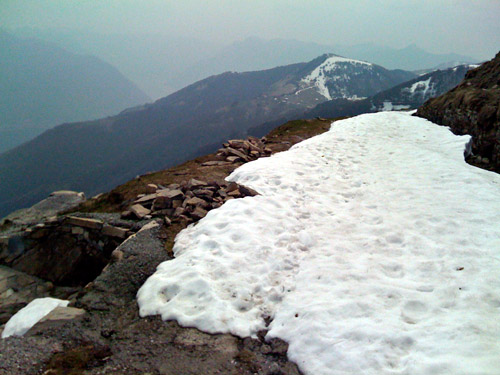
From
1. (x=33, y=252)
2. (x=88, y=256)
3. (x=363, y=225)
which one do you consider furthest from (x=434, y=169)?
(x=33, y=252)

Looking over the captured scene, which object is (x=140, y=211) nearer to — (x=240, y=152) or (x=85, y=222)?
(x=85, y=222)

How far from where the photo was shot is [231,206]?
10242 millimetres

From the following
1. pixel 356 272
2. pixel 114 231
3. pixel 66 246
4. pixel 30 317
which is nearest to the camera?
pixel 356 272

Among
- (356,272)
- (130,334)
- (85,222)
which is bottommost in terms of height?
(85,222)

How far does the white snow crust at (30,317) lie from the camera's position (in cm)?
629

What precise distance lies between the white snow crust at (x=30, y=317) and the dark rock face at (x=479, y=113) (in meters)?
19.0

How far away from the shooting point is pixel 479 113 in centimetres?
1609

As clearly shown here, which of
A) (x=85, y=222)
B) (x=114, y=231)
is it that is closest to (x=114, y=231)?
(x=114, y=231)

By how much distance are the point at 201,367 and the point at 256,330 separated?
4.25 ft

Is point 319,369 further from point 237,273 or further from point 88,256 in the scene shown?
point 88,256

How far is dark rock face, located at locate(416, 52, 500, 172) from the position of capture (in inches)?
561

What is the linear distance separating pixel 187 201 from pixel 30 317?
19.6ft

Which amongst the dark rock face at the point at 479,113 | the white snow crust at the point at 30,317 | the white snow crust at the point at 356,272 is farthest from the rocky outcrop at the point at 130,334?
the dark rock face at the point at 479,113

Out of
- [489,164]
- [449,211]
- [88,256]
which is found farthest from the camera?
[489,164]
